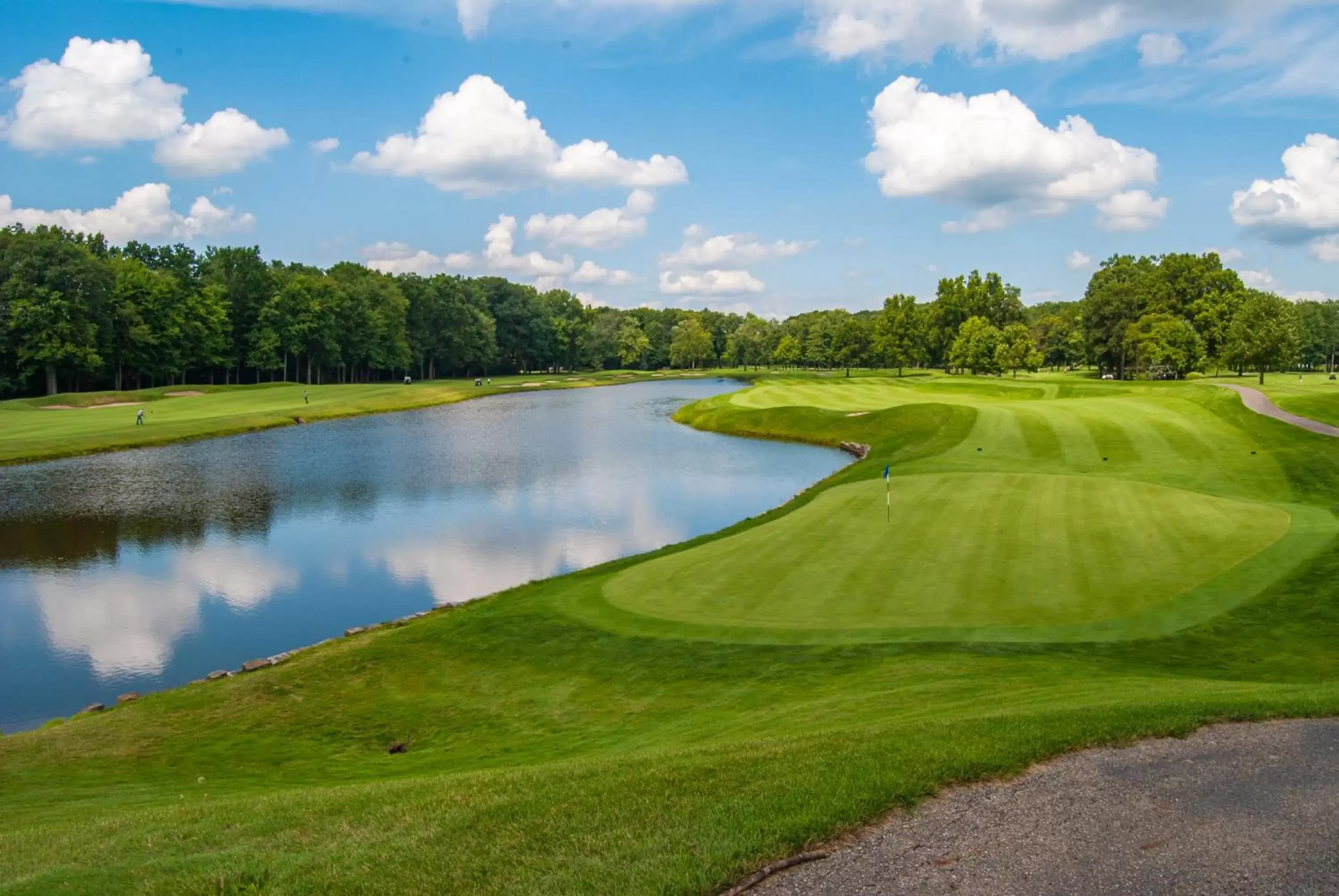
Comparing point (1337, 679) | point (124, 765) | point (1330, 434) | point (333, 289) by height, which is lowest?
point (124, 765)

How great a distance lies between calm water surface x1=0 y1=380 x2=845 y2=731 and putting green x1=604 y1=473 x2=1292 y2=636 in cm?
620

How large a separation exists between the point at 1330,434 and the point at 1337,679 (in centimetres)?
2974

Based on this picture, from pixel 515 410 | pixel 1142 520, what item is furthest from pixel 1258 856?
pixel 515 410

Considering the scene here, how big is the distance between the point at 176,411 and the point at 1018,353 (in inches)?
3318

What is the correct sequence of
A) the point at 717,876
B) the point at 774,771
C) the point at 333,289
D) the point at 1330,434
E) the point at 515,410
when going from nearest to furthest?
1. the point at 717,876
2. the point at 774,771
3. the point at 1330,434
4. the point at 515,410
5. the point at 333,289

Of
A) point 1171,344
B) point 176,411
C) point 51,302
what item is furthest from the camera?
point 1171,344

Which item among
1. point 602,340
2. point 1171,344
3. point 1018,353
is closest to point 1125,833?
point 1171,344

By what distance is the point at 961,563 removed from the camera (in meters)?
19.2

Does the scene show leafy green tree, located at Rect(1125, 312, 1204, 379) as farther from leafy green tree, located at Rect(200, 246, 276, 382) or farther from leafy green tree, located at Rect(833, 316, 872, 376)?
leafy green tree, located at Rect(200, 246, 276, 382)

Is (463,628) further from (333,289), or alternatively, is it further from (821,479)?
(333,289)

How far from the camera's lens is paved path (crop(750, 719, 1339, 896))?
238 inches

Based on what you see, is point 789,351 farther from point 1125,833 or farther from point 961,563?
point 1125,833

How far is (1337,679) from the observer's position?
11.9 meters

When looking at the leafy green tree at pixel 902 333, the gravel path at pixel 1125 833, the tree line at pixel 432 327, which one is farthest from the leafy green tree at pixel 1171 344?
the gravel path at pixel 1125 833
